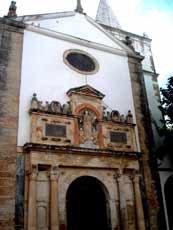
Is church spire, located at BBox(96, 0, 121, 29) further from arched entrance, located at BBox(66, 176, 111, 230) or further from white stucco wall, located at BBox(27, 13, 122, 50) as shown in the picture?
arched entrance, located at BBox(66, 176, 111, 230)

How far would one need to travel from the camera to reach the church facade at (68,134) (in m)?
8.49

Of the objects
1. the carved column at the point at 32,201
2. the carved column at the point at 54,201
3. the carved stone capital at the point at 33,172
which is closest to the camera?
the carved column at the point at 32,201

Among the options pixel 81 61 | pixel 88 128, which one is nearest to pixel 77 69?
pixel 81 61

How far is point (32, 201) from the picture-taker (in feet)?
26.7

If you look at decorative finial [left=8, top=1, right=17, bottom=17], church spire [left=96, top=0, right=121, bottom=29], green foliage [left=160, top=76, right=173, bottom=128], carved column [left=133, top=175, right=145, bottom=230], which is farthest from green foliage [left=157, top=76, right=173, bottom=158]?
church spire [left=96, top=0, right=121, bottom=29]

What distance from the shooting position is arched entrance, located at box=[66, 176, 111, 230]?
30.5ft

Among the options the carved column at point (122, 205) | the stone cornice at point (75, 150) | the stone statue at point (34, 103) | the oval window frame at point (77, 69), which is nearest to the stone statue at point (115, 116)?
the stone cornice at point (75, 150)

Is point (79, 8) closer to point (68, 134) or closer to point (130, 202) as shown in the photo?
point (68, 134)

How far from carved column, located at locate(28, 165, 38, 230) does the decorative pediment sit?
3.09m

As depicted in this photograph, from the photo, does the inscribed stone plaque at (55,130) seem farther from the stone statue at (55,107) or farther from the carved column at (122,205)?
the carved column at (122,205)

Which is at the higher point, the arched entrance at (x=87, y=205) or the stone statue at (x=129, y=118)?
the stone statue at (x=129, y=118)

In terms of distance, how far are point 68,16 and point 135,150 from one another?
20.5ft

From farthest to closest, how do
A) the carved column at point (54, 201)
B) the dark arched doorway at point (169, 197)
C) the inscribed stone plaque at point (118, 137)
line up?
the dark arched doorway at point (169, 197) < the inscribed stone plaque at point (118, 137) < the carved column at point (54, 201)

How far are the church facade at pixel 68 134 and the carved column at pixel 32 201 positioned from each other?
0.08 feet
